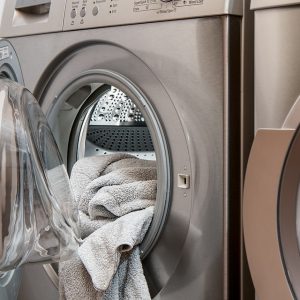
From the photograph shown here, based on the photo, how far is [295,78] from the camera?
0.76m

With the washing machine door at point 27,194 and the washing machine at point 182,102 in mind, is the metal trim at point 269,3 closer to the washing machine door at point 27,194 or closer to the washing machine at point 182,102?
the washing machine at point 182,102

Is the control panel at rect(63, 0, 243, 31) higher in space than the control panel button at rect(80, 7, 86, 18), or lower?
lower

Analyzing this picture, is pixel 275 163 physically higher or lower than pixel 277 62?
lower

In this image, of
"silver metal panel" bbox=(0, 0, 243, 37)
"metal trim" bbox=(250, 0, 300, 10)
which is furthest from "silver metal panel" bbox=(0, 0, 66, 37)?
"metal trim" bbox=(250, 0, 300, 10)

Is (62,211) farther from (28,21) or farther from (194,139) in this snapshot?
(28,21)

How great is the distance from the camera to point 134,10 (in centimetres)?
96

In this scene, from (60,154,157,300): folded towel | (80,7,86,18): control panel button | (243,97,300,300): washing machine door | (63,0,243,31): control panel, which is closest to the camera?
(243,97,300,300): washing machine door

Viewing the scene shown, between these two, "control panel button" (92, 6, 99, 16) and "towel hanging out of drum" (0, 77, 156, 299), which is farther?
"control panel button" (92, 6, 99, 16)

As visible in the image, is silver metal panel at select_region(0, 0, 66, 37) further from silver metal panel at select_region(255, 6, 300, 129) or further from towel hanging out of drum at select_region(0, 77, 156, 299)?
silver metal panel at select_region(255, 6, 300, 129)

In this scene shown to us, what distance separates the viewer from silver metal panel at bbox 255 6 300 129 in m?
0.75

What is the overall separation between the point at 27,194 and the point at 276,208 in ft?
1.30

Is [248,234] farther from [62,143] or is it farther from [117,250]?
[62,143]

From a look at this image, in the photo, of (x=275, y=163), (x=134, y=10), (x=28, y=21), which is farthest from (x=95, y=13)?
(x=275, y=163)

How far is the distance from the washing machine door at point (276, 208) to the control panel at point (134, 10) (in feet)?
0.69
